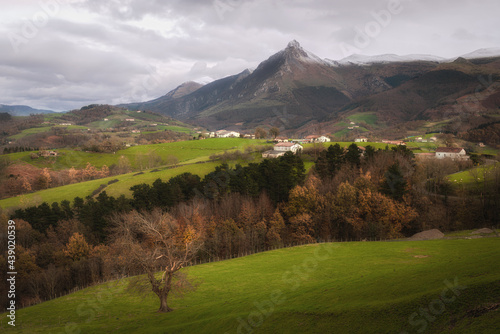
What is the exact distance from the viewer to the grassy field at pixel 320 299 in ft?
38.2

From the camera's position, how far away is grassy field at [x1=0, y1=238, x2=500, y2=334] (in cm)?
1165

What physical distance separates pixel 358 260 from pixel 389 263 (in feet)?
14.3

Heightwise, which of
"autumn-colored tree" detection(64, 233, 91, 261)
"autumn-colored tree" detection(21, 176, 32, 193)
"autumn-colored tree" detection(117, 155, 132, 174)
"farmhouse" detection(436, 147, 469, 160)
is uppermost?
"autumn-colored tree" detection(117, 155, 132, 174)

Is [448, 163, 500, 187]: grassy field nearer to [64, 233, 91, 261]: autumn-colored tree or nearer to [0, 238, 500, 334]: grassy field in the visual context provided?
[0, 238, 500, 334]: grassy field

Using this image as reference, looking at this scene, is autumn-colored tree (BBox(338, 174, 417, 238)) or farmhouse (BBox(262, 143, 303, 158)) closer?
autumn-colored tree (BBox(338, 174, 417, 238))

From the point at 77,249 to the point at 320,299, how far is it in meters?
45.9

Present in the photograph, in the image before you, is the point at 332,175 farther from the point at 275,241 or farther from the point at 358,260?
the point at 358,260

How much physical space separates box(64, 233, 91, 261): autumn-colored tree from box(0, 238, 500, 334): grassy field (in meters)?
18.4

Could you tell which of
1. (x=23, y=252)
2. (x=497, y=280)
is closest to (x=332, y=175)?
(x=497, y=280)

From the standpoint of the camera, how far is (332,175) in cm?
7388

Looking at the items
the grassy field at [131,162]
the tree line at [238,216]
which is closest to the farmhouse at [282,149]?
the grassy field at [131,162]

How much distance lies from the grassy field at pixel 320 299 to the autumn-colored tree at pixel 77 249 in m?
18.4

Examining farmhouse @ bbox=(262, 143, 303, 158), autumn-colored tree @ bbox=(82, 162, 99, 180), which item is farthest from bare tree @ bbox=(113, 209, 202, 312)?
autumn-colored tree @ bbox=(82, 162, 99, 180)

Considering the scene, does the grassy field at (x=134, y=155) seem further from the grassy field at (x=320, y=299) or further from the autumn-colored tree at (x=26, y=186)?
the grassy field at (x=320, y=299)
